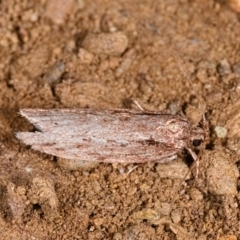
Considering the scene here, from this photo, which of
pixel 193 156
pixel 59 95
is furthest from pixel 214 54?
pixel 59 95

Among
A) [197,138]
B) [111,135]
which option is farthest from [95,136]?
[197,138]

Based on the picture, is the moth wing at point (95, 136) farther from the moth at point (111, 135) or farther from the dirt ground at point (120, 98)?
the dirt ground at point (120, 98)

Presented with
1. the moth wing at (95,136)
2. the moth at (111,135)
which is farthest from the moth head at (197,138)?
the moth wing at (95,136)

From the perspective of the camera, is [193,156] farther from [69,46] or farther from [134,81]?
[69,46]

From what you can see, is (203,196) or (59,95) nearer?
(203,196)

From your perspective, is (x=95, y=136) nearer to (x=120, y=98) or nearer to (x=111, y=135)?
(x=111, y=135)
